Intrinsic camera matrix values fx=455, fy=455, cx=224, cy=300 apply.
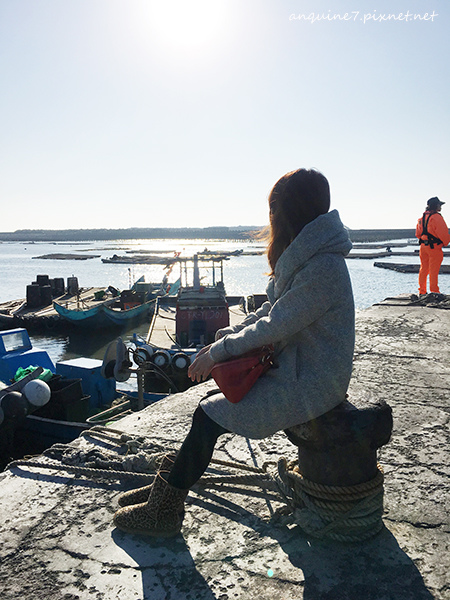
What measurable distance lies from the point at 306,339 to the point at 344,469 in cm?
55

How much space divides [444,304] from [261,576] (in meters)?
7.04

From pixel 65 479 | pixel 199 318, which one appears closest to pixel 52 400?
pixel 65 479

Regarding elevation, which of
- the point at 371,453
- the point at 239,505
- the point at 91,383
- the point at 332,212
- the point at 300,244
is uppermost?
the point at 332,212

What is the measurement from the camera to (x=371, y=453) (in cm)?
184

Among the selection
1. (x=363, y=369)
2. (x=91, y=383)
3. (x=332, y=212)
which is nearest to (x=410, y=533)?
(x=332, y=212)

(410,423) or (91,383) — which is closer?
(410,423)

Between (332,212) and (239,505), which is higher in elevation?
(332,212)

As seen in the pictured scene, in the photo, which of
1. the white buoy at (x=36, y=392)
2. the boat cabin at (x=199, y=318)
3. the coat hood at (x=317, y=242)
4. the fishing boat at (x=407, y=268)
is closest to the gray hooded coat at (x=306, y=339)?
the coat hood at (x=317, y=242)

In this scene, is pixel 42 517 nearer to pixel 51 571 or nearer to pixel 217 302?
pixel 51 571

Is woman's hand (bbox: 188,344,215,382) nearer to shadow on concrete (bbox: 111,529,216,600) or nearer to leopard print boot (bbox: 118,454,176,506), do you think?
leopard print boot (bbox: 118,454,176,506)

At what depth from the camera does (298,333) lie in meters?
1.80

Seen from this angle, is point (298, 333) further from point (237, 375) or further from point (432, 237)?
point (432, 237)

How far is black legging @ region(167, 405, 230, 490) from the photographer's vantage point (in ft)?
6.12

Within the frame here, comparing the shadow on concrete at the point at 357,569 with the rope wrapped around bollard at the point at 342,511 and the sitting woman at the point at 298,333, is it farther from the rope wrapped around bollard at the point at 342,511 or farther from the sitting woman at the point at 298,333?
the sitting woman at the point at 298,333
